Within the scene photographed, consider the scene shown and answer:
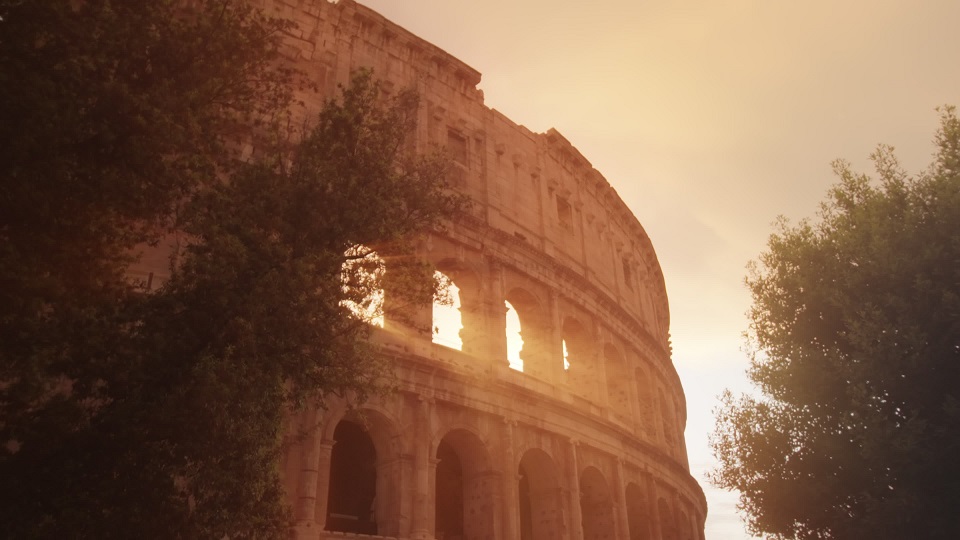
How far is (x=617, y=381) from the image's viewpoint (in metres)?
21.9

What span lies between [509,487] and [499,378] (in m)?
2.40

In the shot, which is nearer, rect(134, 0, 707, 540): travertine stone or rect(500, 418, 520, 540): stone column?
rect(134, 0, 707, 540): travertine stone

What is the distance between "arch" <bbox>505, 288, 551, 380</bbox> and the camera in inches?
722

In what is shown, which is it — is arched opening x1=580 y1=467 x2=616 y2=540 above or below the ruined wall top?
below

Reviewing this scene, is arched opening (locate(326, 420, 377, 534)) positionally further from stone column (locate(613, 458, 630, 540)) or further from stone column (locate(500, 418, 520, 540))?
stone column (locate(613, 458, 630, 540))

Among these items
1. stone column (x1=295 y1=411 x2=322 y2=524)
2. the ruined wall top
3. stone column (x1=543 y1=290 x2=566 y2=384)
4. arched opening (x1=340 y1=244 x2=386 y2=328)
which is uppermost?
the ruined wall top

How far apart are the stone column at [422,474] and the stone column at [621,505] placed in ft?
21.2

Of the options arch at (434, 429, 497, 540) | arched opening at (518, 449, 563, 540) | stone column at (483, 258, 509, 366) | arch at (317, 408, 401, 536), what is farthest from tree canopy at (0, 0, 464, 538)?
arched opening at (518, 449, 563, 540)

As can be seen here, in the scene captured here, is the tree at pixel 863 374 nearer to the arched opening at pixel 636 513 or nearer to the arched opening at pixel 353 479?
the arched opening at pixel 636 513

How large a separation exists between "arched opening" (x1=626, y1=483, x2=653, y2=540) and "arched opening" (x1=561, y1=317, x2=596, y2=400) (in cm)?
300

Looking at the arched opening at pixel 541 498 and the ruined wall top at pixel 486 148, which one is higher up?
the ruined wall top at pixel 486 148

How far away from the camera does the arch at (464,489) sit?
14.8 metres

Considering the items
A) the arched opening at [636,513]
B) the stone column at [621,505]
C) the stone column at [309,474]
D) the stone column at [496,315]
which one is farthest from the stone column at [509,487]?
the arched opening at [636,513]

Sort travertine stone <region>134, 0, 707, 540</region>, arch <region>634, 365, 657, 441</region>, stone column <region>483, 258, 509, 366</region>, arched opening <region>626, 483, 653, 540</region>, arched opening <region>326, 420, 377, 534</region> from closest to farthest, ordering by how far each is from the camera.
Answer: travertine stone <region>134, 0, 707, 540</region> < arched opening <region>326, 420, 377, 534</region> < stone column <region>483, 258, 509, 366</region> < arched opening <region>626, 483, 653, 540</region> < arch <region>634, 365, 657, 441</region>
